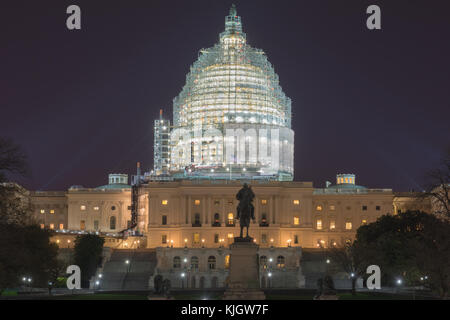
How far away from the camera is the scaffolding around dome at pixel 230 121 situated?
156 meters

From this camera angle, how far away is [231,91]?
15588 cm

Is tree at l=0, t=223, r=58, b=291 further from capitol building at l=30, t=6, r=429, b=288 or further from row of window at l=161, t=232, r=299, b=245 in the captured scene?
capitol building at l=30, t=6, r=429, b=288

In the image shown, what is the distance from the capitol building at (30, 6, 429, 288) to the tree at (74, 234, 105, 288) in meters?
21.1

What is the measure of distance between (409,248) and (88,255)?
42.2 m

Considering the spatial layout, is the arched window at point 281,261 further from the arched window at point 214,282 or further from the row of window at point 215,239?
the row of window at point 215,239

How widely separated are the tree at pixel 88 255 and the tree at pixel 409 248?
3186 cm

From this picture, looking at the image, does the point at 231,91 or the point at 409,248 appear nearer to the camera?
the point at 409,248

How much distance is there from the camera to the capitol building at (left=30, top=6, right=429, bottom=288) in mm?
142375

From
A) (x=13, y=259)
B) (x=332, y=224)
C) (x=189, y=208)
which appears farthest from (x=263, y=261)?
(x=13, y=259)

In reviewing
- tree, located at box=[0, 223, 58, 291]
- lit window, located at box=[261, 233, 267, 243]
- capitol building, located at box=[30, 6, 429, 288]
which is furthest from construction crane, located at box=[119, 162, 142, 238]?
tree, located at box=[0, 223, 58, 291]

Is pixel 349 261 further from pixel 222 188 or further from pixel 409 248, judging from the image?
pixel 222 188

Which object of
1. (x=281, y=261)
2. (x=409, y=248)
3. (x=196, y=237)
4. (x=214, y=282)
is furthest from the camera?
(x=196, y=237)
